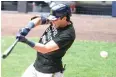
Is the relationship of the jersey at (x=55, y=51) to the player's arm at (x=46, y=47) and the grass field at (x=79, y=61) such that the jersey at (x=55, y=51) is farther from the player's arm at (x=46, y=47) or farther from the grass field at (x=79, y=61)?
the grass field at (x=79, y=61)

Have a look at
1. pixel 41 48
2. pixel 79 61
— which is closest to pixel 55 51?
pixel 41 48

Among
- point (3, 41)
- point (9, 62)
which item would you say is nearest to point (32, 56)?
point (9, 62)

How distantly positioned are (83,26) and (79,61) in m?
4.93

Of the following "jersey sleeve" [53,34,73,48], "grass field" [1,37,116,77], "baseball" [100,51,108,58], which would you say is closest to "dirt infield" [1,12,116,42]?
"grass field" [1,37,116,77]

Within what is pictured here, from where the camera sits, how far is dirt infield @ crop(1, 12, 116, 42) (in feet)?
38.1

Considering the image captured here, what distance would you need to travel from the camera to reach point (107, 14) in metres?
14.8

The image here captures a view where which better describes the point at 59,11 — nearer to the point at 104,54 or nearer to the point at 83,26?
the point at 104,54

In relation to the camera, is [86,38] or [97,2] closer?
[86,38]

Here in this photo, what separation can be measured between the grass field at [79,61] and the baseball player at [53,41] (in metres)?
2.54

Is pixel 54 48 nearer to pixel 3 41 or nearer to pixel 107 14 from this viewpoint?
pixel 3 41

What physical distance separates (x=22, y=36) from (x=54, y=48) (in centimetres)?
46

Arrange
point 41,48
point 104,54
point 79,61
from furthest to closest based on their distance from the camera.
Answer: point 104,54 → point 79,61 → point 41,48

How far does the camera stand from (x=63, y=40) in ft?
14.8

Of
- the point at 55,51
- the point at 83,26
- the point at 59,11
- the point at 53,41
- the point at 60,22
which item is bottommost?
the point at 83,26
